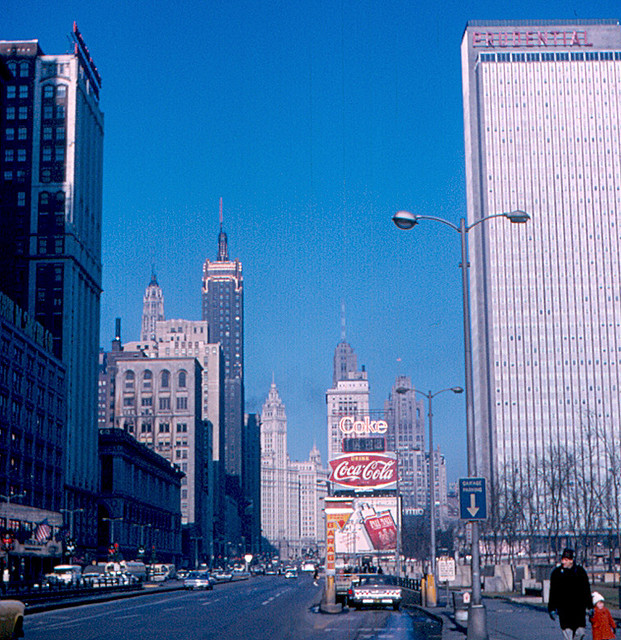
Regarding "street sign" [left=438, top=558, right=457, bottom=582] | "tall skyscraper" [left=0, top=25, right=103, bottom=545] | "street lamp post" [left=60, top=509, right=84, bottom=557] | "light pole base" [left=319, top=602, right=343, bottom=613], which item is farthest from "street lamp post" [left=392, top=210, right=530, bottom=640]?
"tall skyscraper" [left=0, top=25, right=103, bottom=545]

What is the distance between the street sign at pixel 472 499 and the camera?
25047mm

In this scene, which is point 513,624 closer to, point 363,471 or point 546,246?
point 363,471

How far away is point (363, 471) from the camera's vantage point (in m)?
122

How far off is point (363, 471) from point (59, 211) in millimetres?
57932

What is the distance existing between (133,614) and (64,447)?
92.7 metres

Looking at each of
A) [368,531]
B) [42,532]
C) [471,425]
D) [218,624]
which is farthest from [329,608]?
[368,531]

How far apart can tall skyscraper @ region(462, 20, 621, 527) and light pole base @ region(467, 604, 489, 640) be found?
169m

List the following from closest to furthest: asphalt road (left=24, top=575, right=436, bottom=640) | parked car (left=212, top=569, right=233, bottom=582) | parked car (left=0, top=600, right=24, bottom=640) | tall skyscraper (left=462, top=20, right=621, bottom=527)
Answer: parked car (left=0, top=600, right=24, bottom=640) < asphalt road (left=24, top=575, right=436, bottom=640) < parked car (left=212, top=569, right=233, bottom=582) < tall skyscraper (left=462, top=20, right=621, bottom=527)

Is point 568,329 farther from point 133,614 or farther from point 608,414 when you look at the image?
point 133,614

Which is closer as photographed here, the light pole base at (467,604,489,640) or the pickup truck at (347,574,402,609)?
the light pole base at (467,604,489,640)

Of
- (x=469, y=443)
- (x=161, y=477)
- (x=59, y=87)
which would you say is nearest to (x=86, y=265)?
(x=59, y=87)

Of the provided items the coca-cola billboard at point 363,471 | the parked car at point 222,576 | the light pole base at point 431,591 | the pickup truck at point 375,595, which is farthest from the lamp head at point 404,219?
the parked car at point 222,576

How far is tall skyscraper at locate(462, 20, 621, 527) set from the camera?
18862cm

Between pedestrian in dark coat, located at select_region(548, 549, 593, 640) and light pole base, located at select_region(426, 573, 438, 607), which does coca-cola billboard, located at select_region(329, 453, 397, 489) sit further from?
pedestrian in dark coat, located at select_region(548, 549, 593, 640)
